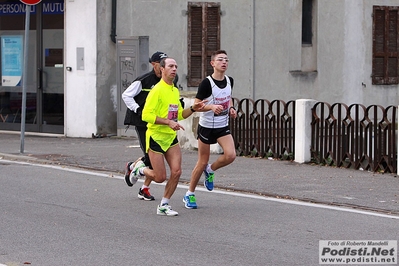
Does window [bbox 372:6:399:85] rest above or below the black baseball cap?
above

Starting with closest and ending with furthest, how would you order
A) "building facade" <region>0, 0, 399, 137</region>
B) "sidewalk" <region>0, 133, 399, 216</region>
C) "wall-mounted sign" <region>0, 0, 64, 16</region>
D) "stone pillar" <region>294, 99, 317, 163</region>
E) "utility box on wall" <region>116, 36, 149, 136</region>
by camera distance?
"sidewalk" <region>0, 133, 399, 216</region>
"stone pillar" <region>294, 99, 317, 163</region>
"utility box on wall" <region>116, 36, 149, 136</region>
"building facade" <region>0, 0, 399, 137</region>
"wall-mounted sign" <region>0, 0, 64, 16</region>

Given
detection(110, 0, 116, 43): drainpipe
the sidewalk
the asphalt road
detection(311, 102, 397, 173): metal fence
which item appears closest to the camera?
the asphalt road

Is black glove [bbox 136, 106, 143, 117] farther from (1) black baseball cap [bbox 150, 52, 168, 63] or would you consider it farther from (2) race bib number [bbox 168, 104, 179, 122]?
(2) race bib number [bbox 168, 104, 179, 122]

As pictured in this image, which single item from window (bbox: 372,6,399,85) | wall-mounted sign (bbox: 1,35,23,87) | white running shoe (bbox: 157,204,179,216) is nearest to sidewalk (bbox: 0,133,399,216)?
white running shoe (bbox: 157,204,179,216)

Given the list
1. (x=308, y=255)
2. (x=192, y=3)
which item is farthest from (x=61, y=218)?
(x=192, y=3)

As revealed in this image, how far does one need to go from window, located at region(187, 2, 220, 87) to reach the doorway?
3.10 m

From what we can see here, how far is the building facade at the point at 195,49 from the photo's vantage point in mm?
20750

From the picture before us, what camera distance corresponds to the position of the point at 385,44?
75.5ft

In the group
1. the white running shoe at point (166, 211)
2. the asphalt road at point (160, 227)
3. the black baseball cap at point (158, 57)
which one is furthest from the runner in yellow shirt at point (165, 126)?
the asphalt road at point (160, 227)

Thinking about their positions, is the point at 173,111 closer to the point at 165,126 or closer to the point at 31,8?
the point at 165,126

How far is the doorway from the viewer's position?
21.3 meters

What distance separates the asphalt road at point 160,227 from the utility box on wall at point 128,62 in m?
7.54

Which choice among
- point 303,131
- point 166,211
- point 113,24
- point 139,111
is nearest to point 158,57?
point 139,111

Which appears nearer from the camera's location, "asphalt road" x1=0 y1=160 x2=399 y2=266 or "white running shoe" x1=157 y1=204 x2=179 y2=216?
"asphalt road" x1=0 y1=160 x2=399 y2=266
